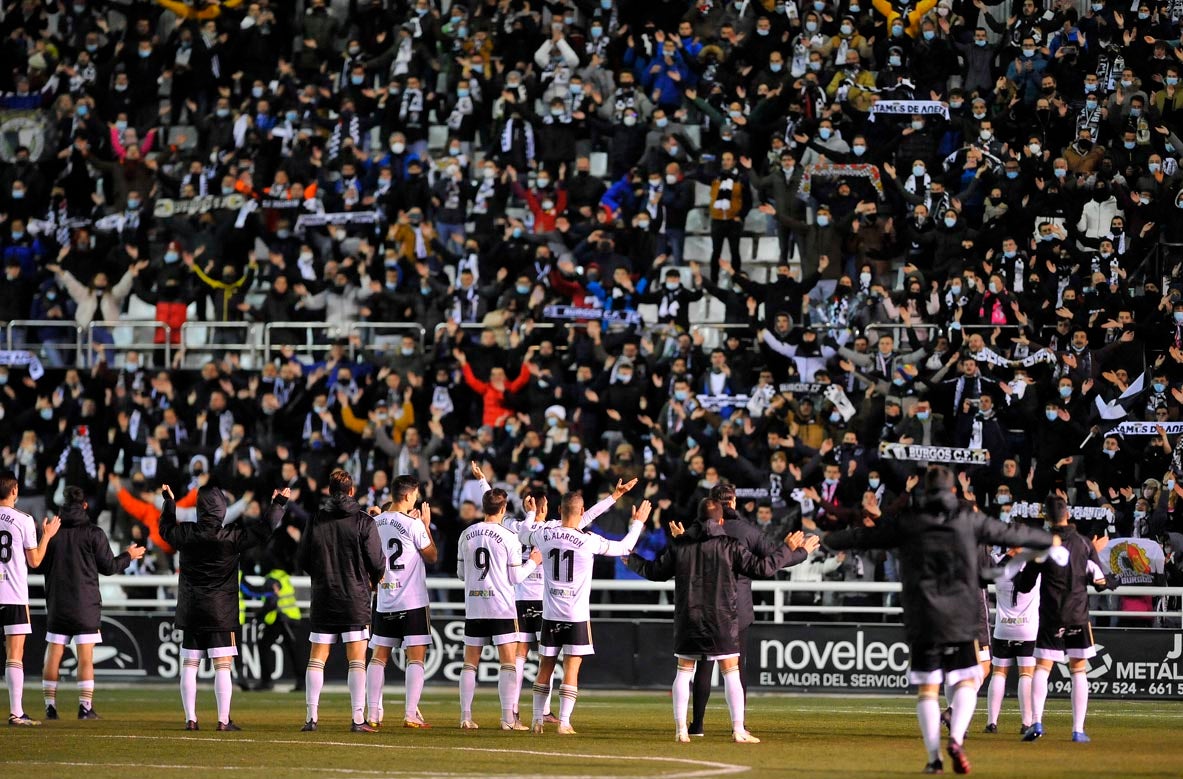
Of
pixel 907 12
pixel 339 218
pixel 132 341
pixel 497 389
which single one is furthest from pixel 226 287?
pixel 907 12

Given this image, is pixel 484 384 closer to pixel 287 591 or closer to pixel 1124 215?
pixel 287 591

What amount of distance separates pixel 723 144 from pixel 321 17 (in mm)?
8426

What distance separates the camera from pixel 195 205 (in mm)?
30703

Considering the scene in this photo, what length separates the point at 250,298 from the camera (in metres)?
30.4

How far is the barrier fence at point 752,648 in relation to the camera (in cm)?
2269

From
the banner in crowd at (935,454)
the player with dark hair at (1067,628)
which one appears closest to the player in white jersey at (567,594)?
the player with dark hair at (1067,628)

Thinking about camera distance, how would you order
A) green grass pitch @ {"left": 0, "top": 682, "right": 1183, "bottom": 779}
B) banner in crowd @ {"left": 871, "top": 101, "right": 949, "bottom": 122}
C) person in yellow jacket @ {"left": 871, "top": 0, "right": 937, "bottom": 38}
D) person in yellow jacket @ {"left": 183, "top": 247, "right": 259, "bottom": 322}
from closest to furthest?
green grass pitch @ {"left": 0, "top": 682, "right": 1183, "bottom": 779} < banner in crowd @ {"left": 871, "top": 101, "right": 949, "bottom": 122} < person in yellow jacket @ {"left": 871, "top": 0, "right": 937, "bottom": 38} < person in yellow jacket @ {"left": 183, "top": 247, "right": 259, "bottom": 322}

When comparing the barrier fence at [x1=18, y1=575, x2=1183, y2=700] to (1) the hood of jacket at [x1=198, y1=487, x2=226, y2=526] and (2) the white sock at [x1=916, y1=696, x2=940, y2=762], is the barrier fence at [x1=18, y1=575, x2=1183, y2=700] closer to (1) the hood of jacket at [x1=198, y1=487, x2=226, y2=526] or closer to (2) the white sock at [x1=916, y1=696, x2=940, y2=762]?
(1) the hood of jacket at [x1=198, y1=487, x2=226, y2=526]

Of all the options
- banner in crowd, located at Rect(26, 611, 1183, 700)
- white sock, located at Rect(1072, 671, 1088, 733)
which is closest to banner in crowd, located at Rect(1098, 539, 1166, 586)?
banner in crowd, located at Rect(26, 611, 1183, 700)

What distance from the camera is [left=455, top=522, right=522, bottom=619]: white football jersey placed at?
17.0m

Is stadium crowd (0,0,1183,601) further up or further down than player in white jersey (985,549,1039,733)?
further up

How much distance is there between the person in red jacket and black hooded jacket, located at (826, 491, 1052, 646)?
45.2 ft

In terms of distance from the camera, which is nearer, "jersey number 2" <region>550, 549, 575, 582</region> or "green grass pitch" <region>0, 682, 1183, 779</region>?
"green grass pitch" <region>0, 682, 1183, 779</region>

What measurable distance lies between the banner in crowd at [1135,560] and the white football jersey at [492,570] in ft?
29.3
